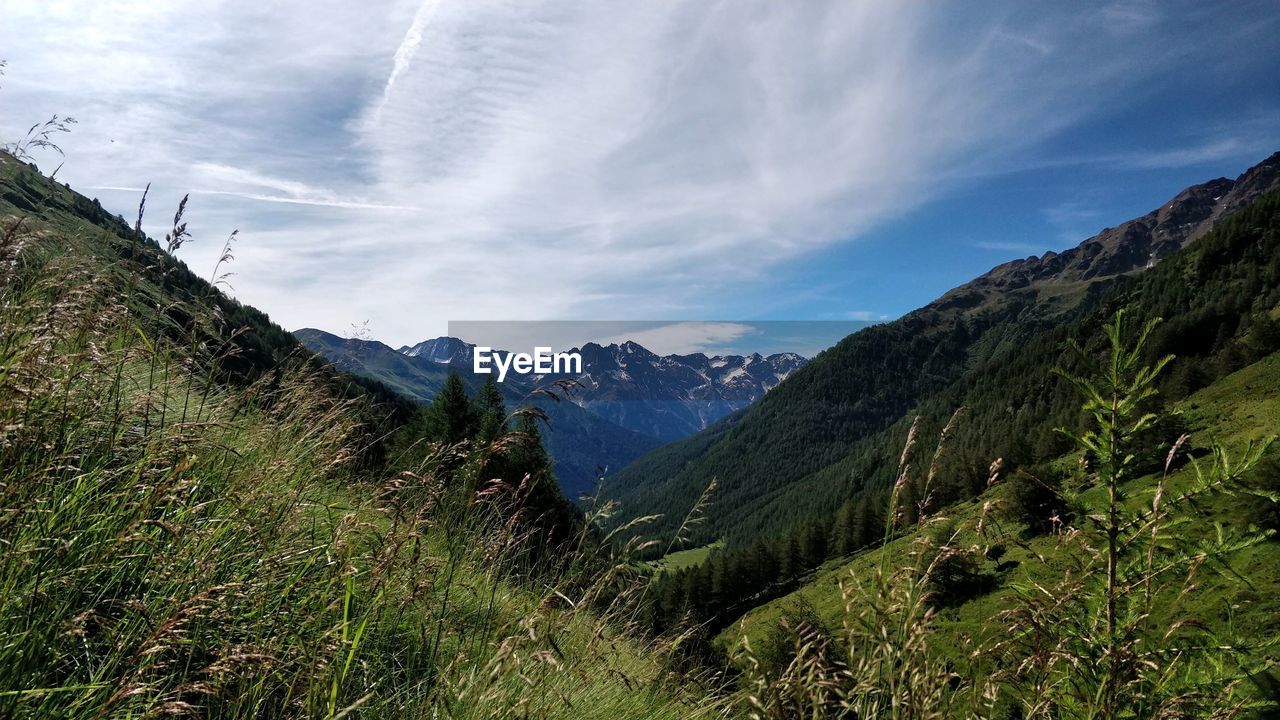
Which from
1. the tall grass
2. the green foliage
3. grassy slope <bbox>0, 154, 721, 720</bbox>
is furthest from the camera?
the green foliage

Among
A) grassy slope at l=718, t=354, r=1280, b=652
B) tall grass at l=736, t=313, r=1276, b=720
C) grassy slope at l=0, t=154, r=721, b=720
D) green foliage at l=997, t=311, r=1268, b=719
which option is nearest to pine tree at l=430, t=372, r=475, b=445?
grassy slope at l=0, t=154, r=721, b=720

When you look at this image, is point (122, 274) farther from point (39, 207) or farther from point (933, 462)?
point (933, 462)

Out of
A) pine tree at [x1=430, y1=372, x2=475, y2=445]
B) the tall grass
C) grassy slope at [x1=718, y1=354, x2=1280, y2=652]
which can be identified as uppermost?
pine tree at [x1=430, y1=372, x2=475, y2=445]

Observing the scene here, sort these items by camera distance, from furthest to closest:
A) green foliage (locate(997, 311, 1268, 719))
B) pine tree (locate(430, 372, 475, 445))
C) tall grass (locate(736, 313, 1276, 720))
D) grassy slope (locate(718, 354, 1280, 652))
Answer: grassy slope (locate(718, 354, 1280, 652)) → pine tree (locate(430, 372, 475, 445)) → green foliage (locate(997, 311, 1268, 719)) → tall grass (locate(736, 313, 1276, 720))

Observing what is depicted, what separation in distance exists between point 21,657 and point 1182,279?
26025cm

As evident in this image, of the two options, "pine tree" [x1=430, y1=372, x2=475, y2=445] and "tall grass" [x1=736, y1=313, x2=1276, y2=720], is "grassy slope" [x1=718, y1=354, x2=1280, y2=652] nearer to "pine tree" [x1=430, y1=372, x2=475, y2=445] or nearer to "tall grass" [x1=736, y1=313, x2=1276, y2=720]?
"pine tree" [x1=430, y1=372, x2=475, y2=445]

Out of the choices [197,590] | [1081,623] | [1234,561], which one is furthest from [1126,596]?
[1234,561]

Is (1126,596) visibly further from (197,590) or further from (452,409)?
(452,409)

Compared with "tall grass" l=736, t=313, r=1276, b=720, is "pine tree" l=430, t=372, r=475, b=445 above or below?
above

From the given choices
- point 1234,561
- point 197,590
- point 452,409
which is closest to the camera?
point 197,590

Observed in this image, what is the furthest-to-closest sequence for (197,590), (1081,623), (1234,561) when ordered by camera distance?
(1234,561) → (1081,623) → (197,590)

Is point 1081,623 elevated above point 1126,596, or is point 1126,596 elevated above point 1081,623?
point 1126,596

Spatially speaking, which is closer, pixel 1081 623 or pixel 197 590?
pixel 197 590

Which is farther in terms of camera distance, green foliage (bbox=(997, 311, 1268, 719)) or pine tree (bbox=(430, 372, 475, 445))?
pine tree (bbox=(430, 372, 475, 445))
